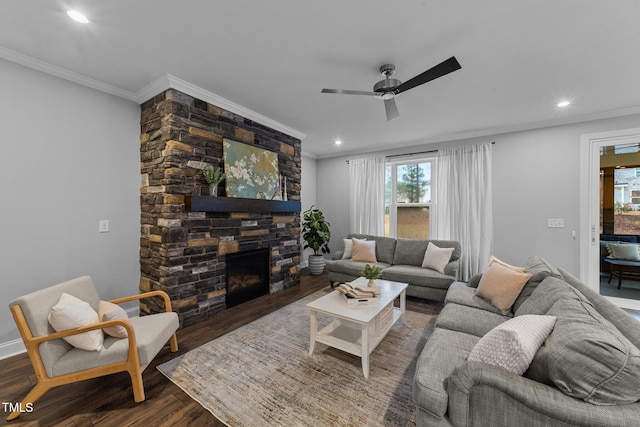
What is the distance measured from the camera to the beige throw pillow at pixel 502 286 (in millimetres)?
2242

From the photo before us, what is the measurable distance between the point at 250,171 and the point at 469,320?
2.98m

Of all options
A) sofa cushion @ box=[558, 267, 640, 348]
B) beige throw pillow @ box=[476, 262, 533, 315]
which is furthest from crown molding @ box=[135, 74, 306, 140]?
sofa cushion @ box=[558, 267, 640, 348]

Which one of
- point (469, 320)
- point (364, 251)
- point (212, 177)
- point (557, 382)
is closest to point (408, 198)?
point (364, 251)

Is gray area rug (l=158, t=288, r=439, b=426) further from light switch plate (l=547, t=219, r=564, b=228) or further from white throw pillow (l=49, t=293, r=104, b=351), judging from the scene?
light switch plate (l=547, t=219, r=564, b=228)

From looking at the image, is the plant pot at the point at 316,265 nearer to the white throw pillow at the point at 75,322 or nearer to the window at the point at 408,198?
the window at the point at 408,198

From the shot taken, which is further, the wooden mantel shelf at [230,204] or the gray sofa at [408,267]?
the gray sofa at [408,267]

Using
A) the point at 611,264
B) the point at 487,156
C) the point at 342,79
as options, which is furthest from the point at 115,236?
the point at 611,264

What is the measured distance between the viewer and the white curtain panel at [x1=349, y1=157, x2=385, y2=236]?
520 cm

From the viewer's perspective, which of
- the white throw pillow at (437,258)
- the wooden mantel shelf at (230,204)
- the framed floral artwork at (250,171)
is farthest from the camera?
the white throw pillow at (437,258)

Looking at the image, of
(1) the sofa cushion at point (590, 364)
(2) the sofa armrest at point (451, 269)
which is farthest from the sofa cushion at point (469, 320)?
(2) the sofa armrest at point (451, 269)

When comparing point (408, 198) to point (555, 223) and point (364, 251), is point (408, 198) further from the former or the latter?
point (555, 223)

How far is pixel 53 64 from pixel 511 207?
5.95 meters

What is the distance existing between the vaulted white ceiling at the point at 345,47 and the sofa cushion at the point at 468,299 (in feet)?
7.21

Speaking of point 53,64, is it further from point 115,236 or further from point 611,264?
point 611,264
